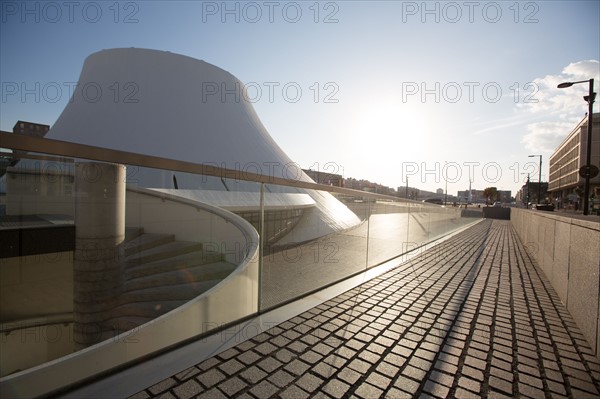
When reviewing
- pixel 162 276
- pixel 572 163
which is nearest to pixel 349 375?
pixel 162 276

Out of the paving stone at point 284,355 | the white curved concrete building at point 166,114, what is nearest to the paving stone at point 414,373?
the paving stone at point 284,355

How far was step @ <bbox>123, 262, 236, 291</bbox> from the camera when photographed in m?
3.71

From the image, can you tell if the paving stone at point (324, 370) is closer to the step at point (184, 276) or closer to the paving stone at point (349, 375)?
the paving stone at point (349, 375)

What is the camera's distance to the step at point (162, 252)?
3336mm

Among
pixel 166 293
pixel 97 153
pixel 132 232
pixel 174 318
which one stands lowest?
pixel 166 293

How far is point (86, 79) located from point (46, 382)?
1876cm

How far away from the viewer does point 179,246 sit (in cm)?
378

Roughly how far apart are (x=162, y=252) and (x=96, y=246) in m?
0.83

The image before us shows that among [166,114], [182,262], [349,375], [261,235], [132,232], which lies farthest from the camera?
[166,114]

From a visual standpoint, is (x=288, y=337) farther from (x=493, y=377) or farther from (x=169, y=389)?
(x=493, y=377)

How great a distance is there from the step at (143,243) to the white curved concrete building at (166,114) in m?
9.62

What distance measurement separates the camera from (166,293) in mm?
4234

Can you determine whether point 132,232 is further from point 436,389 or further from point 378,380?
point 436,389

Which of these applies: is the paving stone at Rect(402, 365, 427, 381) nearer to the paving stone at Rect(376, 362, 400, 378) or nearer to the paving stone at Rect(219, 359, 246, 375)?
the paving stone at Rect(376, 362, 400, 378)
